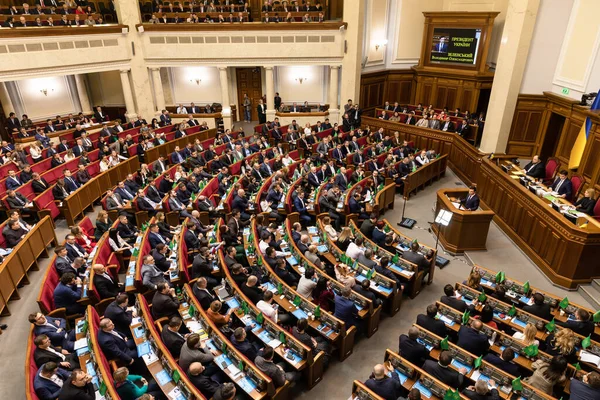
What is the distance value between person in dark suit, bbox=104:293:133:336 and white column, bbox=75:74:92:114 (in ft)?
49.6

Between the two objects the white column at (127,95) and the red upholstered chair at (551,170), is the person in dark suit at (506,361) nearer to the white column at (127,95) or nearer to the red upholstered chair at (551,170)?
the red upholstered chair at (551,170)

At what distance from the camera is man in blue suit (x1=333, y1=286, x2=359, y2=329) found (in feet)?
19.1

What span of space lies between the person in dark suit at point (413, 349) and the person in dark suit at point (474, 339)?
56cm

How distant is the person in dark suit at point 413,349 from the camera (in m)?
5.06

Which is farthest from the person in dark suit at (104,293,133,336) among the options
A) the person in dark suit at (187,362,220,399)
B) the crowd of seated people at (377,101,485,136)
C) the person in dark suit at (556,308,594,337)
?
the crowd of seated people at (377,101,485,136)

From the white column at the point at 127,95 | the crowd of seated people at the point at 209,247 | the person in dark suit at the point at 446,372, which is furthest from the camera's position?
the white column at the point at 127,95

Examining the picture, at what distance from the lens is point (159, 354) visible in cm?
494

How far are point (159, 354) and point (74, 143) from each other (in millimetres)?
10582

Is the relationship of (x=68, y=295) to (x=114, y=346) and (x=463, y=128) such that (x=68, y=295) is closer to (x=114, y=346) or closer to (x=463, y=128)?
(x=114, y=346)

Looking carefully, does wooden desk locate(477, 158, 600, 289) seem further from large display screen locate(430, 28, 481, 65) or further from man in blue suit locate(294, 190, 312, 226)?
large display screen locate(430, 28, 481, 65)

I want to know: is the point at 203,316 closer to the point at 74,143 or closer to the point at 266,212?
the point at 266,212

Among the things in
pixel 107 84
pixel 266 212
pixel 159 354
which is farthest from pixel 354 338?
pixel 107 84

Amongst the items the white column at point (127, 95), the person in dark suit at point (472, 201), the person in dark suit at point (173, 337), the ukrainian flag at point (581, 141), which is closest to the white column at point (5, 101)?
the white column at point (127, 95)

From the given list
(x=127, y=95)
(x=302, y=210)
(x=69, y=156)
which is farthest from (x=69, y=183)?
(x=127, y=95)
